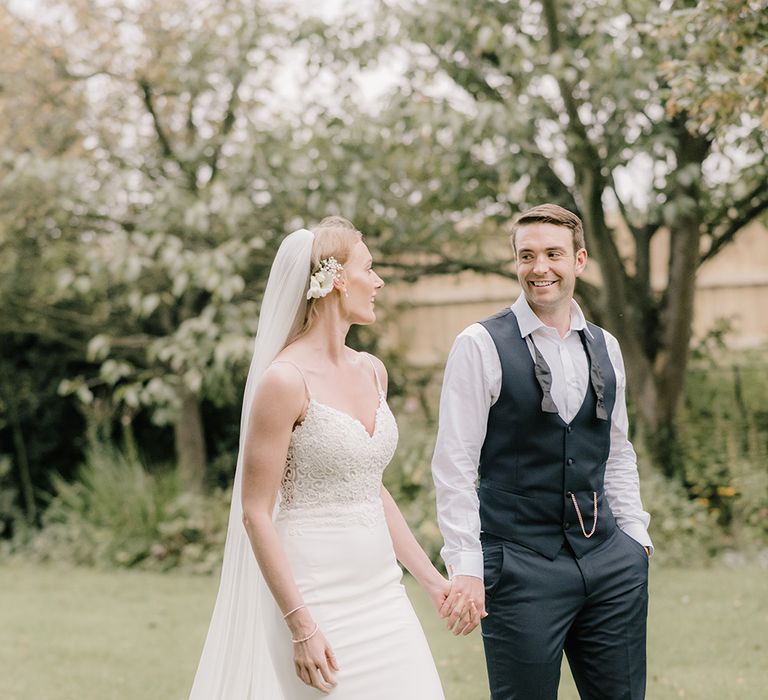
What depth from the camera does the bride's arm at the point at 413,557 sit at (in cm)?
304

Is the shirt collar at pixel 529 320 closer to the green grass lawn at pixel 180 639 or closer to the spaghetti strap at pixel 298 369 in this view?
the spaghetti strap at pixel 298 369

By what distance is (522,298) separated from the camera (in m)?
3.23

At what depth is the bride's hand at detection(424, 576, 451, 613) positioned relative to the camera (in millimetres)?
3010

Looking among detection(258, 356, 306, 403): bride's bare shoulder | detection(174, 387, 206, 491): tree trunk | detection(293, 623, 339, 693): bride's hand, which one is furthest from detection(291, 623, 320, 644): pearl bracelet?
detection(174, 387, 206, 491): tree trunk

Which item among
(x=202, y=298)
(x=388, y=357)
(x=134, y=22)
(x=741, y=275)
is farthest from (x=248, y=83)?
(x=741, y=275)

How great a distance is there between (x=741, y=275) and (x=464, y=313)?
2.37 metres

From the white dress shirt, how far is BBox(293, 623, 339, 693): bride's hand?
0.41 m

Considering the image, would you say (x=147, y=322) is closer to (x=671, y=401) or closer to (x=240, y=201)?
(x=240, y=201)

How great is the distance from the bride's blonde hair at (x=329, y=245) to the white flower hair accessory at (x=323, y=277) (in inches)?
0.5

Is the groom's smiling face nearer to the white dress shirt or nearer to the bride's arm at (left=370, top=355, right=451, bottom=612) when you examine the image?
the white dress shirt

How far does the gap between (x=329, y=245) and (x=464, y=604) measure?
1.00m

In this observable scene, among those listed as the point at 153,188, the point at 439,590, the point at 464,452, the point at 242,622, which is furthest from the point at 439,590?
the point at 153,188

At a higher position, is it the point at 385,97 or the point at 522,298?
the point at 385,97

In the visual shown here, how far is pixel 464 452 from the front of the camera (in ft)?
10.0
